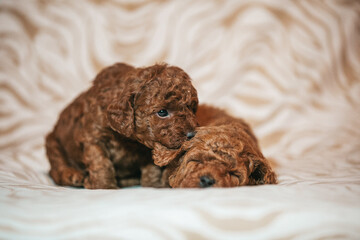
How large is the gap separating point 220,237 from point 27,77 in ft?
13.0

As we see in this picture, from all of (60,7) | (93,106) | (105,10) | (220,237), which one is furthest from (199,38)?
(220,237)

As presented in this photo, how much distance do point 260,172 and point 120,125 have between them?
98 centimetres

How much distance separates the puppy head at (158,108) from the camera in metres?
2.34

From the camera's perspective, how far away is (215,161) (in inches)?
81.1

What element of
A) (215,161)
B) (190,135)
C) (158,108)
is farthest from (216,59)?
(215,161)

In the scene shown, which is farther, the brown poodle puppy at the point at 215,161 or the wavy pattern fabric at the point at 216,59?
the wavy pattern fabric at the point at 216,59

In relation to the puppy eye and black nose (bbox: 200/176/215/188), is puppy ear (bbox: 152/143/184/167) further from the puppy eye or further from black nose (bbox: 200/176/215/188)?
black nose (bbox: 200/176/215/188)

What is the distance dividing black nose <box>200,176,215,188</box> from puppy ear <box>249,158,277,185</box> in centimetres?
35

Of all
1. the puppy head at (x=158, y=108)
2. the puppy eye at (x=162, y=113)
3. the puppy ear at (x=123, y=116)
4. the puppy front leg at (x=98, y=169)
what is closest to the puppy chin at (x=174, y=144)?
the puppy head at (x=158, y=108)

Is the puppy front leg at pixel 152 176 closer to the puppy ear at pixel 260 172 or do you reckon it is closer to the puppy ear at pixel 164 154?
the puppy ear at pixel 164 154

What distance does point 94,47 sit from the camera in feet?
15.6

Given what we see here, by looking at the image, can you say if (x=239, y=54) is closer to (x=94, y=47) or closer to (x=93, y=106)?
(x=94, y=47)

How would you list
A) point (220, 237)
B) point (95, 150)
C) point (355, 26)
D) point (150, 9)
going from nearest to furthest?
point (220, 237) < point (95, 150) < point (355, 26) < point (150, 9)

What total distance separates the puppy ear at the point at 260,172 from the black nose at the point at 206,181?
35cm
